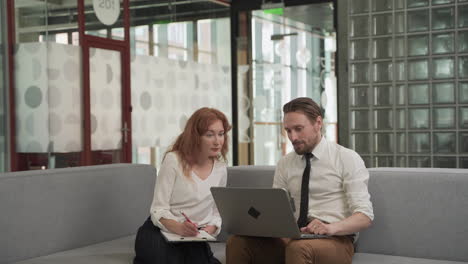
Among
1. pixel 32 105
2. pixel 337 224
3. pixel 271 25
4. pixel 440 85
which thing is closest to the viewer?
pixel 337 224

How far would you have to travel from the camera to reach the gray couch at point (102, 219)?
293 cm

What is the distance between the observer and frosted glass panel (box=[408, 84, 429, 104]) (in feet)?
17.5

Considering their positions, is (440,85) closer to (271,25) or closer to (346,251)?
(346,251)

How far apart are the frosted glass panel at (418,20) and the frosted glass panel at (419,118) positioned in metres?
0.69

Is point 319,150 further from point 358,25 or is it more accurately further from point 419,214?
point 358,25

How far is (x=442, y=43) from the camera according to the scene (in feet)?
17.4

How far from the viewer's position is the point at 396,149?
5.49 metres

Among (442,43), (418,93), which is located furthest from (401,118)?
(442,43)

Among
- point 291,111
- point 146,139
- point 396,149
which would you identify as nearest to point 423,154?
point 396,149

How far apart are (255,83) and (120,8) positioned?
7.92ft

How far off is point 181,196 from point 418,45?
309 cm

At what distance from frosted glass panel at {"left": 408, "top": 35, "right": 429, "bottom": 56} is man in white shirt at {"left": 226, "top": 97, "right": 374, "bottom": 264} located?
8.93 ft

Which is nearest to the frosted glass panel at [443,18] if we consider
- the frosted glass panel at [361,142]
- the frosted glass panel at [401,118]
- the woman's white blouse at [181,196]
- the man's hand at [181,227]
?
the frosted glass panel at [401,118]

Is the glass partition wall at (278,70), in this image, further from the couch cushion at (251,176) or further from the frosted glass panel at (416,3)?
the couch cushion at (251,176)
